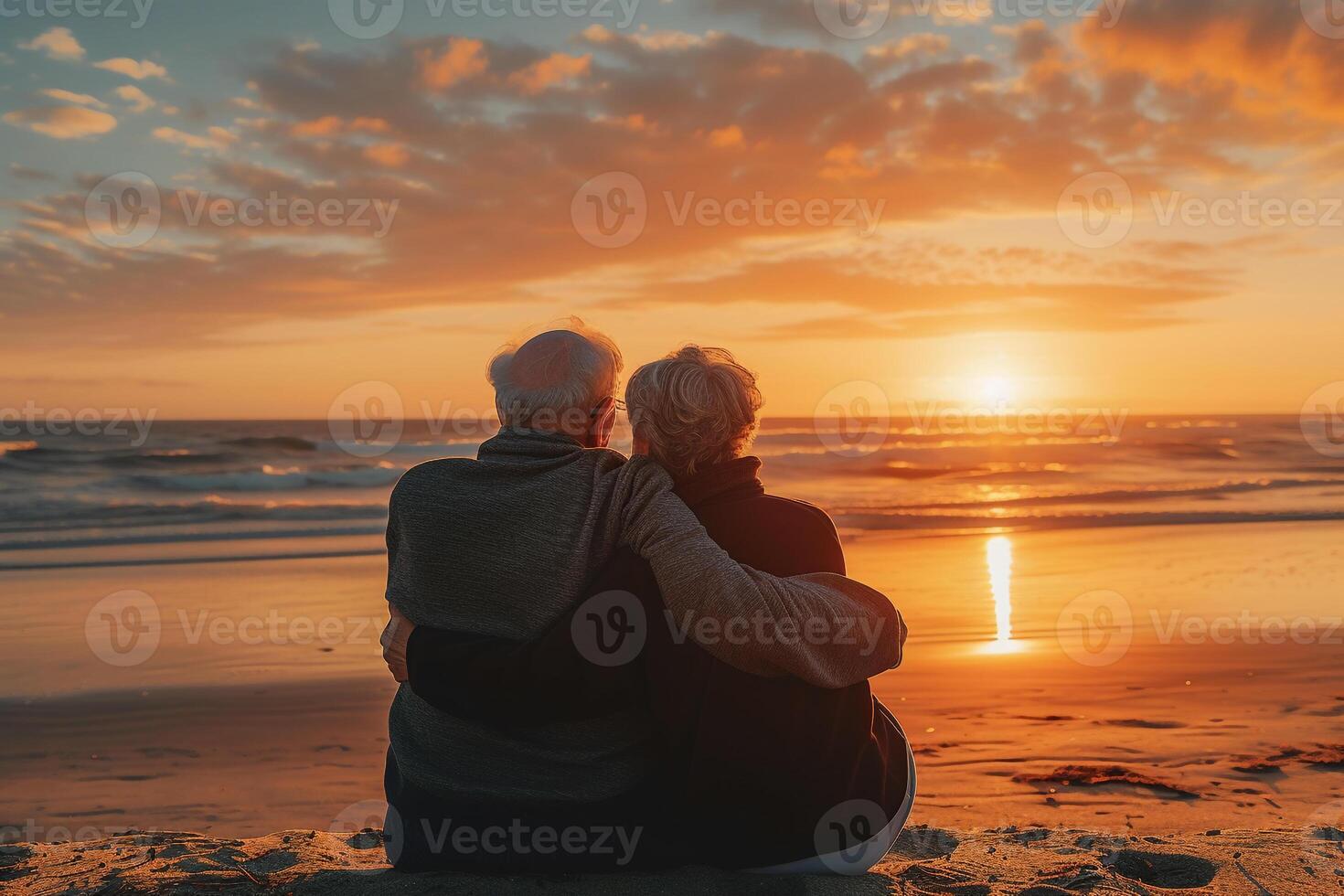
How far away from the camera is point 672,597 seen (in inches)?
88.5

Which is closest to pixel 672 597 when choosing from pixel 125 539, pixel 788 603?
pixel 788 603

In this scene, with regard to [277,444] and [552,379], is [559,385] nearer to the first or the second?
[552,379]

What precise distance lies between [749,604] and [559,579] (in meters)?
0.47

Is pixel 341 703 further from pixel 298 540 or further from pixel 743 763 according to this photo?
pixel 298 540

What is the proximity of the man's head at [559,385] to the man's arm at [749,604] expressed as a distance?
222 millimetres

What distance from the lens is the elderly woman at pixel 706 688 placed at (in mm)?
2344

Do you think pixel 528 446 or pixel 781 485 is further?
pixel 781 485

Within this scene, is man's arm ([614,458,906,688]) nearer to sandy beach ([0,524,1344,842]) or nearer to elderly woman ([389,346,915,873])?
elderly woman ([389,346,915,873])

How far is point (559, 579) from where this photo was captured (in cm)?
237

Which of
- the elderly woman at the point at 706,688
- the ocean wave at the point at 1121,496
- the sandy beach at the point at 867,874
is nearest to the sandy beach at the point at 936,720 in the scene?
the sandy beach at the point at 867,874

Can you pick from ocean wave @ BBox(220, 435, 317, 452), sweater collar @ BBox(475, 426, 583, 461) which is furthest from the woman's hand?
ocean wave @ BBox(220, 435, 317, 452)

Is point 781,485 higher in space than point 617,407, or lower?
lower

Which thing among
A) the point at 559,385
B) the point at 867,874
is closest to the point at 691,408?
the point at 559,385

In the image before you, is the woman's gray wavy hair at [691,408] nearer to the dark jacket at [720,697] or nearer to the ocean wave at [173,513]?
the dark jacket at [720,697]
